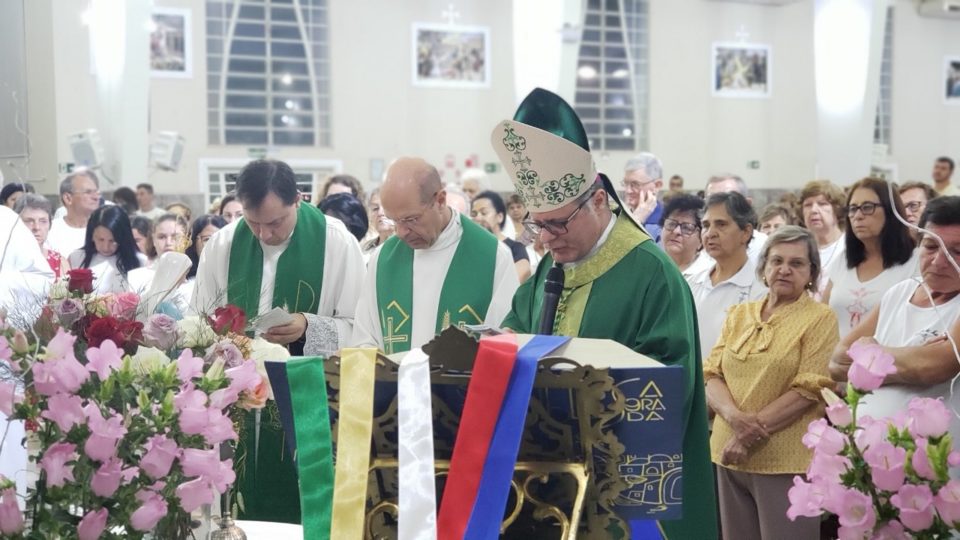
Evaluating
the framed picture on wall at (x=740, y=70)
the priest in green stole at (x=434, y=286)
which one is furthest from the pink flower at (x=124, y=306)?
the framed picture on wall at (x=740, y=70)

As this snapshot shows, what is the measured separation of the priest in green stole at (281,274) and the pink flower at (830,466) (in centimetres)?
240

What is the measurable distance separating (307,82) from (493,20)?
3065 mm

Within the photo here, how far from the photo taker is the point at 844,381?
366cm

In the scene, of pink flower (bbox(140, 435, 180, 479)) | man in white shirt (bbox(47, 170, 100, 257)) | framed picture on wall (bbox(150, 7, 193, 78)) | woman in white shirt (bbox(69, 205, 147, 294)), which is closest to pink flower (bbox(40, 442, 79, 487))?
pink flower (bbox(140, 435, 180, 479))

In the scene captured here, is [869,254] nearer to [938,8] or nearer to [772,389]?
[772,389]

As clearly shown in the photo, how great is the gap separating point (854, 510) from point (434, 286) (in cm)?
246

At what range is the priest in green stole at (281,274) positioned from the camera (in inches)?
157

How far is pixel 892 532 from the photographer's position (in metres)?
1.77

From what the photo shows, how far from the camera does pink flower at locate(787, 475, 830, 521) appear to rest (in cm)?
183

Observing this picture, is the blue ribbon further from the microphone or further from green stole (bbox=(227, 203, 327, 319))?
green stole (bbox=(227, 203, 327, 319))

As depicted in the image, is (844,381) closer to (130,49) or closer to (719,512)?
(719,512)

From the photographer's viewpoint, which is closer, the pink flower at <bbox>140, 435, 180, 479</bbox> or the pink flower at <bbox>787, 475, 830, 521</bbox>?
the pink flower at <bbox>140, 435, 180, 479</bbox>

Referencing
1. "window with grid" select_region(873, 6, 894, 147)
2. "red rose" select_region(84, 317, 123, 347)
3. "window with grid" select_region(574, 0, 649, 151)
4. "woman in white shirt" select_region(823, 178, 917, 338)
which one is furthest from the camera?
"window with grid" select_region(873, 6, 894, 147)

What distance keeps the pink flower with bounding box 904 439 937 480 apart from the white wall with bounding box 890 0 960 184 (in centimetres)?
1933
